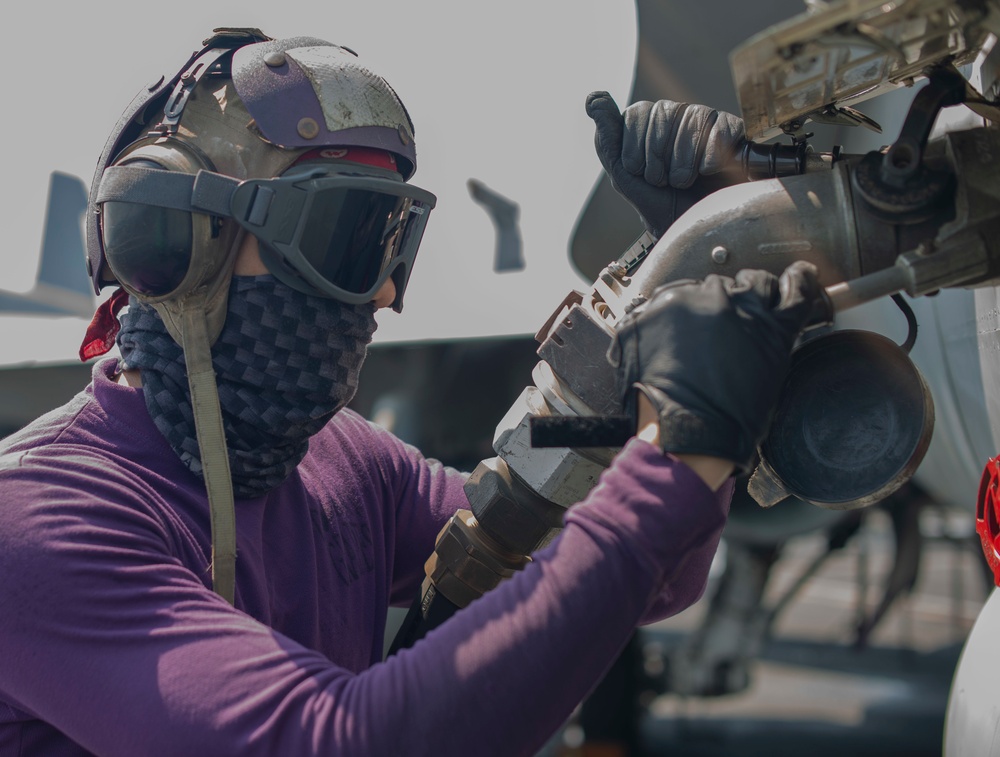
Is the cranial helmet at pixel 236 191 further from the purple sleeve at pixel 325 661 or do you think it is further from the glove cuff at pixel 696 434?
the glove cuff at pixel 696 434

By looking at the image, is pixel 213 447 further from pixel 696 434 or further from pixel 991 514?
pixel 991 514

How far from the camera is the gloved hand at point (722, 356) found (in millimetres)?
879

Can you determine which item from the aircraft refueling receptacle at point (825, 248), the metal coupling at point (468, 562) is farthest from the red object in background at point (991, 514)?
the metal coupling at point (468, 562)

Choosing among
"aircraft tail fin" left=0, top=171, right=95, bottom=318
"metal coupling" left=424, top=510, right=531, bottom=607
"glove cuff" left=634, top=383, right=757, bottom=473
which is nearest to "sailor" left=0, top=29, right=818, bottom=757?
"glove cuff" left=634, top=383, right=757, bottom=473

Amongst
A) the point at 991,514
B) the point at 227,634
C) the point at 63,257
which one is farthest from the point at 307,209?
the point at 63,257

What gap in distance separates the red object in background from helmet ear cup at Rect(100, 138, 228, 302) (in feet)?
2.96

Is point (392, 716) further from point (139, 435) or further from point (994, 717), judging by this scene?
point (994, 717)

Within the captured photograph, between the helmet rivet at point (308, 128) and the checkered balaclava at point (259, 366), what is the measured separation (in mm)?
171

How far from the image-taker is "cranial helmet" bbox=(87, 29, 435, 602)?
1.17 m

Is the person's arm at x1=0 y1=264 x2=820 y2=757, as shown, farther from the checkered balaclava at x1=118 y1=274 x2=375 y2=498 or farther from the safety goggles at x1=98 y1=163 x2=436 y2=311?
the safety goggles at x1=98 y1=163 x2=436 y2=311

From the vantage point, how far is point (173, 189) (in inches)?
45.9

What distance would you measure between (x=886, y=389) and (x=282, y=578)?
719 millimetres

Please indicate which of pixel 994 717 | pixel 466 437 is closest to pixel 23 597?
pixel 994 717

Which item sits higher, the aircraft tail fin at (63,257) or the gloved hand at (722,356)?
the gloved hand at (722,356)
